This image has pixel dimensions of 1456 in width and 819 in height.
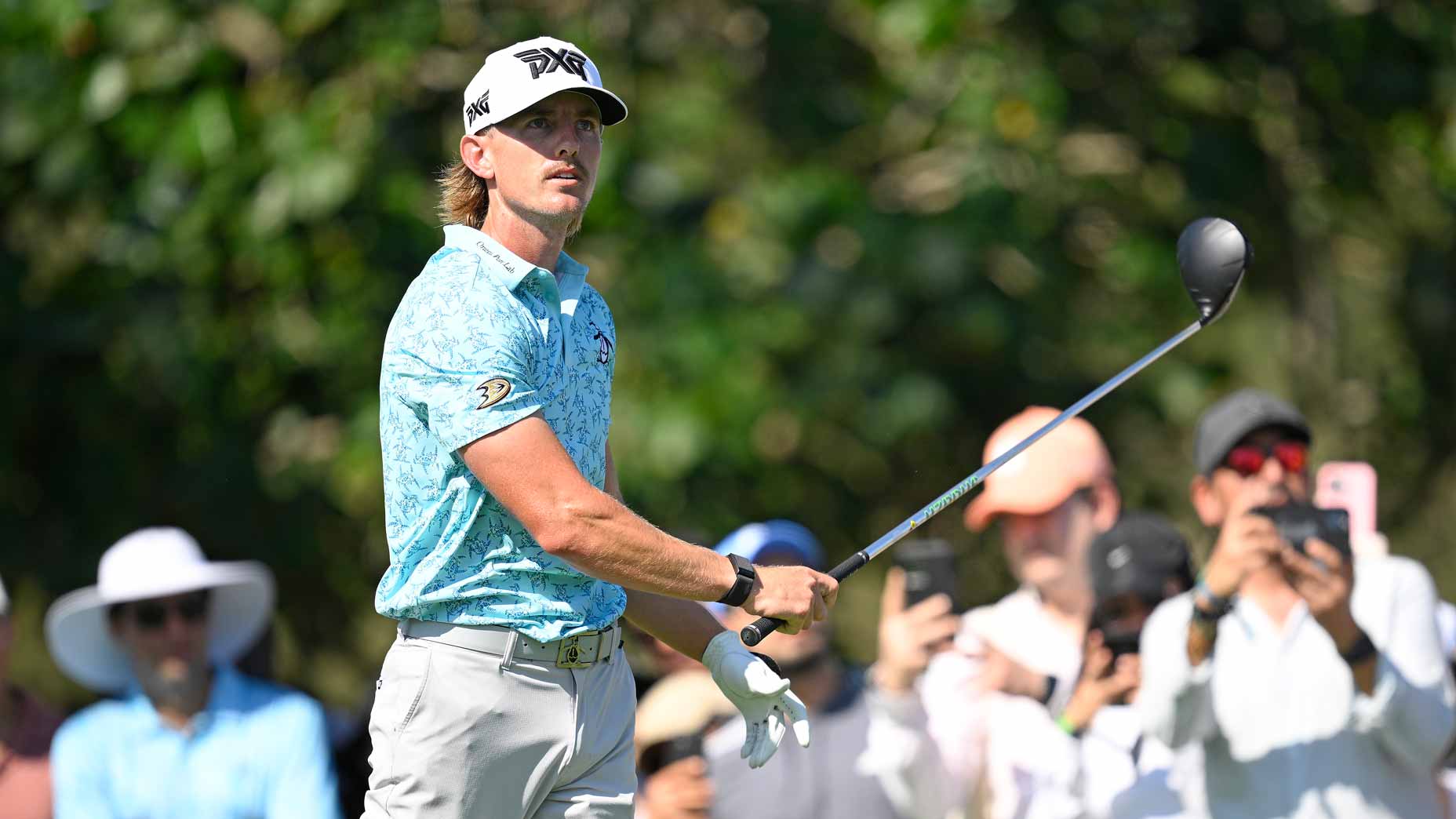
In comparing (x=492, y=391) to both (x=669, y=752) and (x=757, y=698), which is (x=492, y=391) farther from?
(x=669, y=752)

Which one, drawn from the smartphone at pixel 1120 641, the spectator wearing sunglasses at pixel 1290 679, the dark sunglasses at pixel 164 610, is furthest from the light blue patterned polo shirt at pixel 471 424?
the dark sunglasses at pixel 164 610

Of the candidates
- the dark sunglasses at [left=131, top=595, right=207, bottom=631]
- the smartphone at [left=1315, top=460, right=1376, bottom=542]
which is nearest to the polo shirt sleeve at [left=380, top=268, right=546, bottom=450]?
the smartphone at [left=1315, top=460, right=1376, bottom=542]

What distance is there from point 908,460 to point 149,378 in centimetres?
387

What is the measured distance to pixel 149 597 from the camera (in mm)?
6395

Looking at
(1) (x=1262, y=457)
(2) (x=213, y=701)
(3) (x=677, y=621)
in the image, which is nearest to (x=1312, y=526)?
(1) (x=1262, y=457)

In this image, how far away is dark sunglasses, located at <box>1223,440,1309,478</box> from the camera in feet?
17.0

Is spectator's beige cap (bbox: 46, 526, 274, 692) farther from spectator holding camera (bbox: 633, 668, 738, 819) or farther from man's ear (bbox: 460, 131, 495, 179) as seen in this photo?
man's ear (bbox: 460, 131, 495, 179)

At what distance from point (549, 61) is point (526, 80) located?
58 millimetres

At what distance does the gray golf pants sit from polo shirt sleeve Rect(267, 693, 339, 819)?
2.29 meters

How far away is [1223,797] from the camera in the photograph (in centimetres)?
517

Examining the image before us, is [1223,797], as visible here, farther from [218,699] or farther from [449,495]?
[218,699]

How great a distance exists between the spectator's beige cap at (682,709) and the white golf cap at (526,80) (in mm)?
2536

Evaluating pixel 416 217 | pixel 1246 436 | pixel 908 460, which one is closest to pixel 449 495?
pixel 1246 436

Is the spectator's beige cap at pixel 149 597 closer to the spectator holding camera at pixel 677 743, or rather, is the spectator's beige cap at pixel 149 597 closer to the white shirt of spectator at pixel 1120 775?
the spectator holding camera at pixel 677 743
